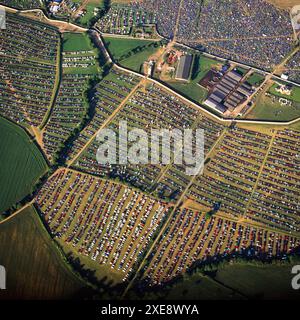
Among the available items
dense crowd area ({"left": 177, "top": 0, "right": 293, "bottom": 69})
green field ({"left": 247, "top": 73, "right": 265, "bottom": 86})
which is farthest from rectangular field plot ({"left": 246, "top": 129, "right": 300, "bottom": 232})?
dense crowd area ({"left": 177, "top": 0, "right": 293, "bottom": 69})

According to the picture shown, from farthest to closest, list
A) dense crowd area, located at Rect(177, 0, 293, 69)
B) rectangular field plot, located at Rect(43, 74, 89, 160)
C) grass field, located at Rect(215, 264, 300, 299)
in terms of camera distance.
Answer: dense crowd area, located at Rect(177, 0, 293, 69) → rectangular field plot, located at Rect(43, 74, 89, 160) → grass field, located at Rect(215, 264, 300, 299)

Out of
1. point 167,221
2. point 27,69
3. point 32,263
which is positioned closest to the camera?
point 32,263

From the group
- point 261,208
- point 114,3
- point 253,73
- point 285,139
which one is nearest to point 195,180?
point 261,208

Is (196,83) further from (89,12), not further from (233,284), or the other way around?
(233,284)

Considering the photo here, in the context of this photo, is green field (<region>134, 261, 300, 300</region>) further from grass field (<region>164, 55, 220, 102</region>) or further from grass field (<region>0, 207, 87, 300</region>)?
grass field (<region>164, 55, 220, 102</region>)

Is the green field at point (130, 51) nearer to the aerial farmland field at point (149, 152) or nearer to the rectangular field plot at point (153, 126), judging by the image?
the aerial farmland field at point (149, 152)

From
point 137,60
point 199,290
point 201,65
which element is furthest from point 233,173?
point 137,60
